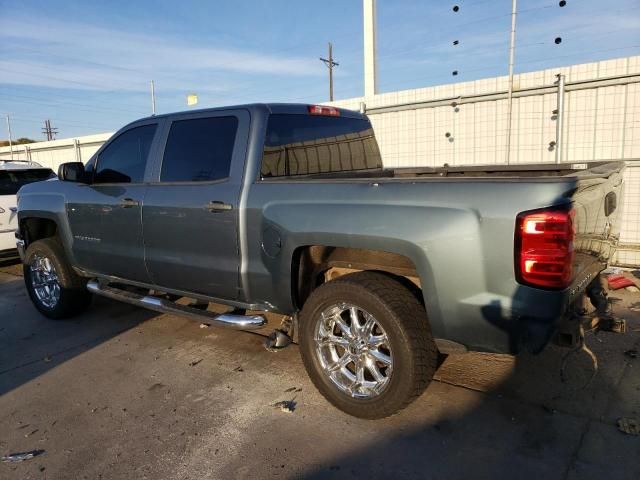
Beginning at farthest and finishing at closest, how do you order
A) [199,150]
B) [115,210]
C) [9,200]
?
[9,200]
[115,210]
[199,150]

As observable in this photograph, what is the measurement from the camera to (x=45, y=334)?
4.87 metres

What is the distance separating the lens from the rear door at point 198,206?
11.4 feet

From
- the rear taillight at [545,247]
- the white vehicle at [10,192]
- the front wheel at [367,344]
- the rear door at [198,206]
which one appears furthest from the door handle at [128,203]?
the white vehicle at [10,192]

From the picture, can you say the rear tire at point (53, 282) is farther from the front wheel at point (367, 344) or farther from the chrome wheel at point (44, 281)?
the front wheel at point (367, 344)

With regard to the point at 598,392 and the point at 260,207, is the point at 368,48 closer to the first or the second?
the point at 260,207

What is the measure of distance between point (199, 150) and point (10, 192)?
5.47 m

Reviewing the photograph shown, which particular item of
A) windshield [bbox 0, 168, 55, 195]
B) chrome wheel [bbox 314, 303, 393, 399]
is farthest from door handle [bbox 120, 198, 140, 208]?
windshield [bbox 0, 168, 55, 195]

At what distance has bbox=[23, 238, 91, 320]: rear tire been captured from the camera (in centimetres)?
505

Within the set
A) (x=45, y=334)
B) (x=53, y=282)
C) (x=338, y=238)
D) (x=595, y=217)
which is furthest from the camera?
(x=53, y=282)

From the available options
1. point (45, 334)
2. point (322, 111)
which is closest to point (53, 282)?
point (45, 334)

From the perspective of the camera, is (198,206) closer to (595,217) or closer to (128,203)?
(128,203)

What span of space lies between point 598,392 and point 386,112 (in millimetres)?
5945

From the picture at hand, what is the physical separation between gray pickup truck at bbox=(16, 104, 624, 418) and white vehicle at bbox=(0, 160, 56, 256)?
3129 millimetres

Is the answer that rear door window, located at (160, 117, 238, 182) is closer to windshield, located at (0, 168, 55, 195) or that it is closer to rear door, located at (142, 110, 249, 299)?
rear door, located at (142, 110, 249, 299)
